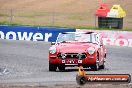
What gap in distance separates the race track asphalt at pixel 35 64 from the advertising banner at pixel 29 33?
3.43ft

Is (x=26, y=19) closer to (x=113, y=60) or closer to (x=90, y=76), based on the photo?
(x=113, y=60)

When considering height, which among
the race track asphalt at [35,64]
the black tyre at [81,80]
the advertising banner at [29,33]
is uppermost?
the black tyre at [81,80]

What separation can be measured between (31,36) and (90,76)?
22.0 metres

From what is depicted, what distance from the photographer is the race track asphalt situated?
16672 millimetres

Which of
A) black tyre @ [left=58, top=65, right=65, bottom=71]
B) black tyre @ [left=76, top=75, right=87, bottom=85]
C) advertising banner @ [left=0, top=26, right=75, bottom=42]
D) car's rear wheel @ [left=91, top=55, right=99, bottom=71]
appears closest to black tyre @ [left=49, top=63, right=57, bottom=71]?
black tyre @ [left=58, top=65, right=65, bottom=71]

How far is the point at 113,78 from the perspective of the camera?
13125 mm

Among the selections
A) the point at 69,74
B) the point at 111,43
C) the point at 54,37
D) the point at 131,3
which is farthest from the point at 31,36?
the point at 131,3

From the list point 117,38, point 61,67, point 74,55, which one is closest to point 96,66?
point 74,55

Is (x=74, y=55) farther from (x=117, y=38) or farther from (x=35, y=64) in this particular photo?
(x=117, y=38)

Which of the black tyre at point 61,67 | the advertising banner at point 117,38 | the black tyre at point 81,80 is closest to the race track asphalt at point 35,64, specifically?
the black tyre at point 61,67

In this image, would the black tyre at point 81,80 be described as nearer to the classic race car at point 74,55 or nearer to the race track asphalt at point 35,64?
the race track asphalt at point 35,64

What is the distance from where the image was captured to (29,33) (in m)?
35.0

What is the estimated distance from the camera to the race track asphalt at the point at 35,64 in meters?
16.7

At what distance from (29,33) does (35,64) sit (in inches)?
505
